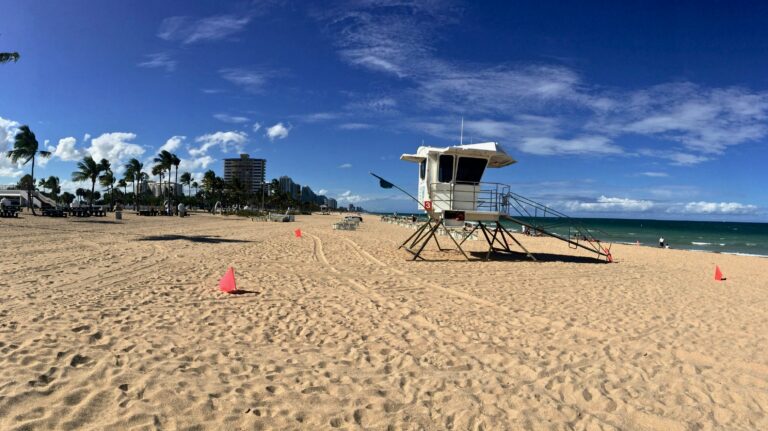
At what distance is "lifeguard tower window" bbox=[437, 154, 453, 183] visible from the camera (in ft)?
52.0

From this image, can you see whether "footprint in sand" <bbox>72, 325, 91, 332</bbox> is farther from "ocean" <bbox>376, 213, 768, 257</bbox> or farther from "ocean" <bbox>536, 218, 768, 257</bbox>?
"ocean" <bbox>536, 218, 768, 257</bbox>

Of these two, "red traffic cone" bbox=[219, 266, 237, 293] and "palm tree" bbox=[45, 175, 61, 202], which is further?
"palm tree" bbox=[45, 175, 61, 202]

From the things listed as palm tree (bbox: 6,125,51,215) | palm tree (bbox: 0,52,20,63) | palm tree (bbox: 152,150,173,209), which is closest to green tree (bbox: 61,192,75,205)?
palm tree (bbox: 152,150,173,209)

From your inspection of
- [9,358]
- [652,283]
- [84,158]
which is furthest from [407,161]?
[84,158]

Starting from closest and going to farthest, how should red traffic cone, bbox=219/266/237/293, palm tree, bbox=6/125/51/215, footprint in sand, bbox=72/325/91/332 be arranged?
footprint in sand, bbox=72/325/91/332 < red traffic cone, bbox=219/266/237/293 < palm tree, bbox=6/125/51/215

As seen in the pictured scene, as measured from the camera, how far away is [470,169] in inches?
632

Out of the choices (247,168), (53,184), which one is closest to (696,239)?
(53,184)

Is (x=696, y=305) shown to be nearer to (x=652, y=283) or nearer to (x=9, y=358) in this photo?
(x=652, y=283)

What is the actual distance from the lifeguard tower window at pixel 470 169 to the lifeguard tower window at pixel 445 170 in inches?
12.5

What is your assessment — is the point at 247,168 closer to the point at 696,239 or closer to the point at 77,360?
the point at 696,239

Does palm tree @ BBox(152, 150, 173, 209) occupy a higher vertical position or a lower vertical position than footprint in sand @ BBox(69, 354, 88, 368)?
higher

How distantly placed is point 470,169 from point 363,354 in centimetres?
1179

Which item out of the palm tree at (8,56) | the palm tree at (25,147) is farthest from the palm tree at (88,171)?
the palm tree at (8,56)

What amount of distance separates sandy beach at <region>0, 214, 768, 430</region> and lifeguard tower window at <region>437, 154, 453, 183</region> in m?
5.89
